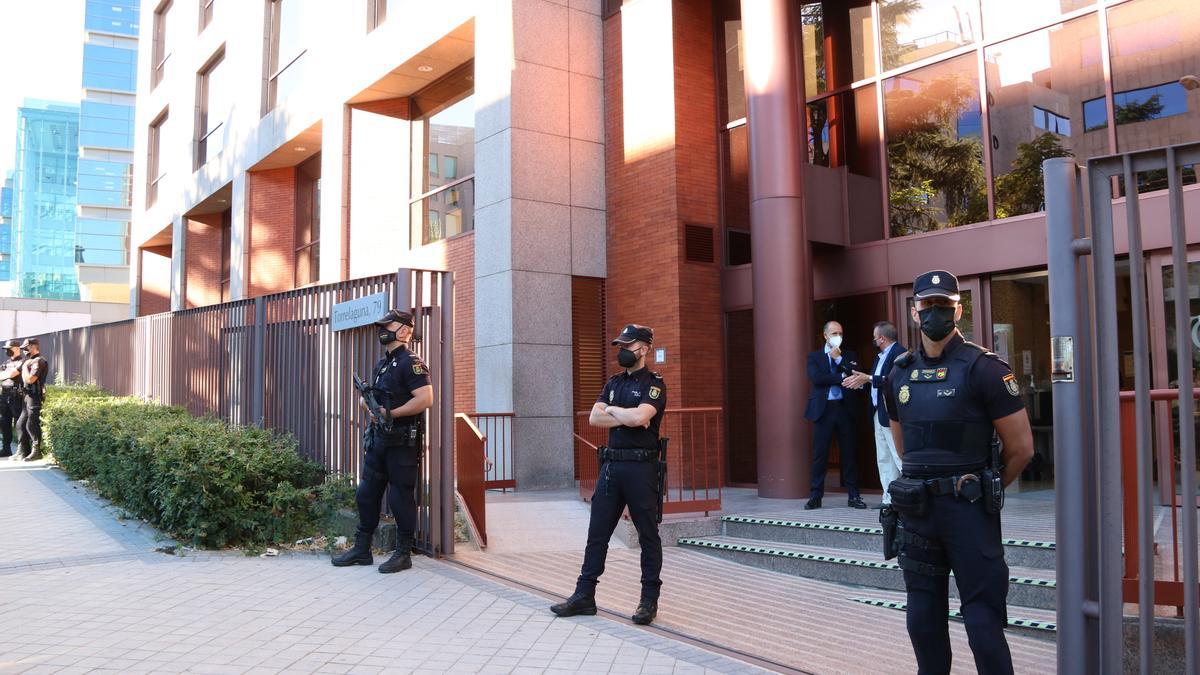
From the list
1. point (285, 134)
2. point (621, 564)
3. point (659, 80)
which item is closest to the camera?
point (621, 564)

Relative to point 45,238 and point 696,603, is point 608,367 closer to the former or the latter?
point 696,603

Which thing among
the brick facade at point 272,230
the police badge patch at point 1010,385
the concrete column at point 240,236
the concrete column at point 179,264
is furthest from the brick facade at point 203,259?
the police badge patch at point 1010,385

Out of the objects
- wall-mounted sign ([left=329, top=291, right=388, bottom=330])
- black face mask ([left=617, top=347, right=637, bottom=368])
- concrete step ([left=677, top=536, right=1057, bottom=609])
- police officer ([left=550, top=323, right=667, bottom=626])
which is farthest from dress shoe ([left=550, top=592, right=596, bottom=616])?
wall-mounted sign ([left=329, top=291, right=388, bottom=330])

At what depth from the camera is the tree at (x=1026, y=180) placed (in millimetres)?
9703

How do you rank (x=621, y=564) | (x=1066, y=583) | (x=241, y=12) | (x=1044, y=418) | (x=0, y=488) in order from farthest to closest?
(x=241, y=12) < (x=0, y=488) < (x=1044, y=418) < (x=621, y=564) < (x=1066, y=583)

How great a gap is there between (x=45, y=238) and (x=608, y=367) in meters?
98.8

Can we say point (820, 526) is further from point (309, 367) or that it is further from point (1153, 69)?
point (1153, 69)

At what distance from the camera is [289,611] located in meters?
5.95

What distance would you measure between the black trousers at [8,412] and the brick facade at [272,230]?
573 centimetres

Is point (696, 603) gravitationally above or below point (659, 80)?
below

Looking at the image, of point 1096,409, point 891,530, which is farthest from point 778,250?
point 1096,409

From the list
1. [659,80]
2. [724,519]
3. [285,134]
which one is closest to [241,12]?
[285,134]

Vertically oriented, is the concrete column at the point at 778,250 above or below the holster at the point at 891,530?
above

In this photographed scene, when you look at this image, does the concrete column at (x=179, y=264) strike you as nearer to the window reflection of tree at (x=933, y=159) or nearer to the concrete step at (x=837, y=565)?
the window reflection of tree at (x=933, y=159)
